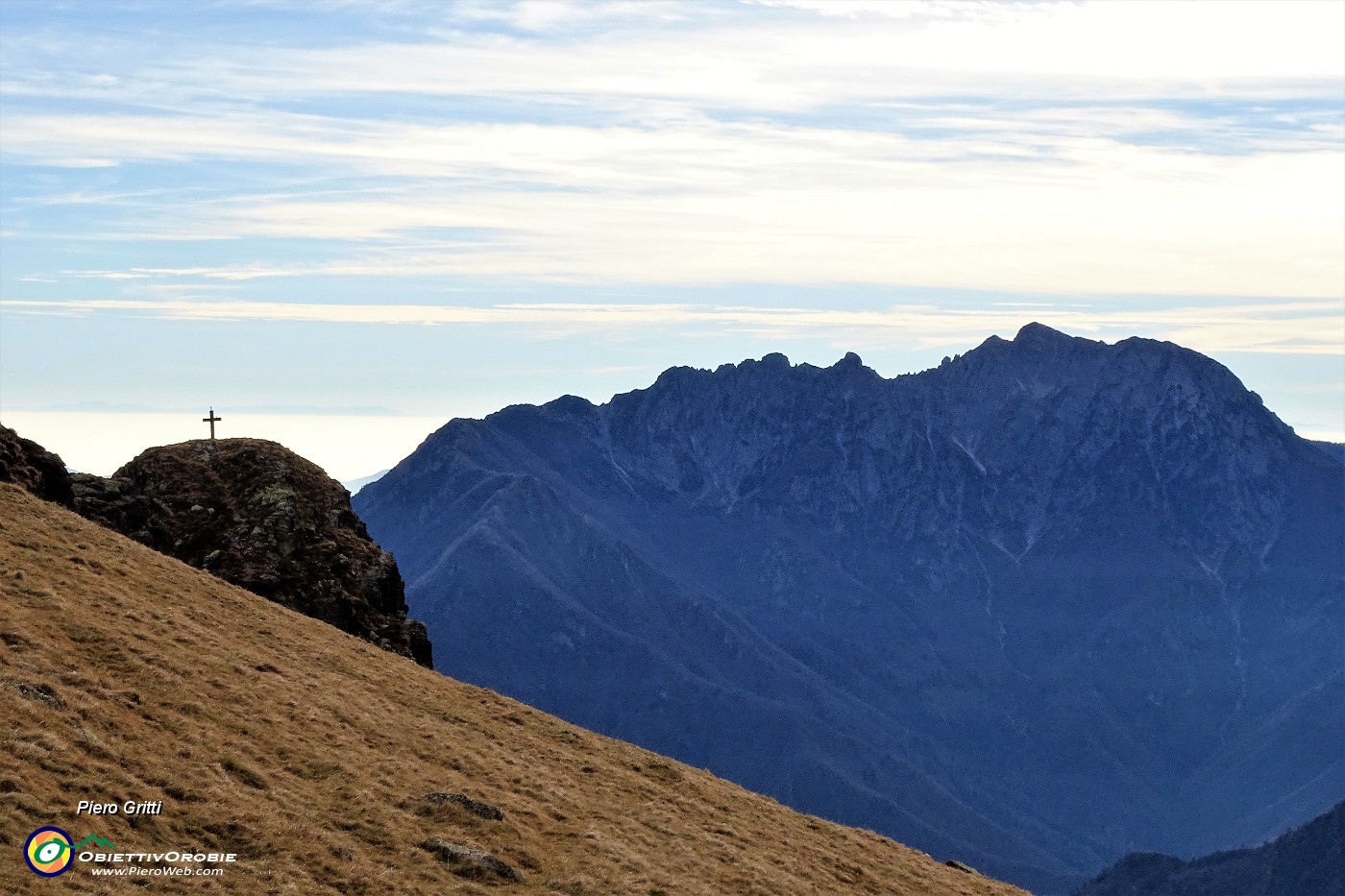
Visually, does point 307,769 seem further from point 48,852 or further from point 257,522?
point 257,522

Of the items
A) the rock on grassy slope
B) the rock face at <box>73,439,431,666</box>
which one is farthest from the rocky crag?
the rock on grassy slope

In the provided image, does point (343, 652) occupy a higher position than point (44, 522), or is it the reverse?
point (44, 522)

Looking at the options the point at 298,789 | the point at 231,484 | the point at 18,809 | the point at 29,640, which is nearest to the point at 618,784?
the point at 298,789

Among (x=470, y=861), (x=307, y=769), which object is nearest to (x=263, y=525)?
(x=307, y=769)

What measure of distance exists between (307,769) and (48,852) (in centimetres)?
1201

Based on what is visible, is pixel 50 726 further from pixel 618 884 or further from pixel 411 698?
pixel 411 698

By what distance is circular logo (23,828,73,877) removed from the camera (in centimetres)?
3522

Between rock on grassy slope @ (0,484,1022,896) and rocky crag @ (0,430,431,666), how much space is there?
965 centimetres

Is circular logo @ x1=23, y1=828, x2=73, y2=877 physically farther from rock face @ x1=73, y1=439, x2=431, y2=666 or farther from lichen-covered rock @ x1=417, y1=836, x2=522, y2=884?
rock face @ x1=73, y1=439, x2=431, y2=666

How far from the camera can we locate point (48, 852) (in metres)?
35.7

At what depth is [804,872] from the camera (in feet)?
187

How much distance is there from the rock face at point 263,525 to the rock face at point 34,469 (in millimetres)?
1550

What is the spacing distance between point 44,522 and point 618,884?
29442 millimetres

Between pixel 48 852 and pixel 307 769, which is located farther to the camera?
pixel 307 769
